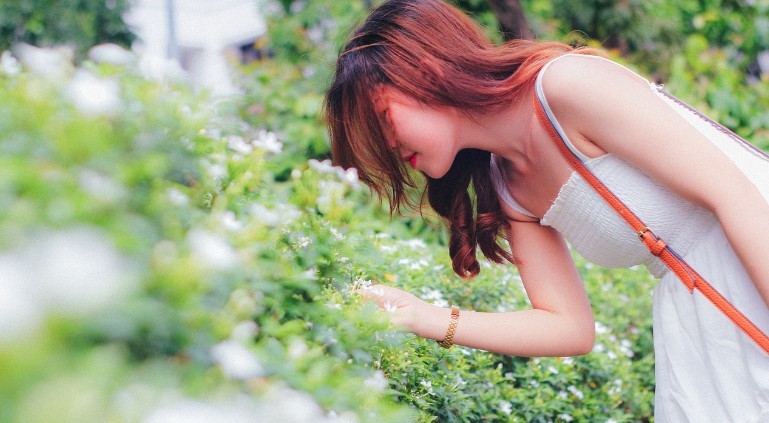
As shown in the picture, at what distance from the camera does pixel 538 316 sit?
6.73 feet

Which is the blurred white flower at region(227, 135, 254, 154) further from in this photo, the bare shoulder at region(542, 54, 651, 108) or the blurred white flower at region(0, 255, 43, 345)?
the blurred white flower at region(0, 255, 43, 345)

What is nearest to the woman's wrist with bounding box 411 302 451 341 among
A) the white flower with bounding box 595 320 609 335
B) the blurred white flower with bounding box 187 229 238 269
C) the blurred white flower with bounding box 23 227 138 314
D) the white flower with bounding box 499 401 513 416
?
the white flower with bounding box 499 401 513 416

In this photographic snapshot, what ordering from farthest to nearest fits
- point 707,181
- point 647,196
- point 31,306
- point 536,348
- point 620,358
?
point 620,358
point 536,348
point 647,196
point 707,181
point 31,306

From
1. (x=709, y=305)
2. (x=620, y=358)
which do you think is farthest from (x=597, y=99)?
(x=620, y=358)

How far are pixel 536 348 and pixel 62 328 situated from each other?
1564mm

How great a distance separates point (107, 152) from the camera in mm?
833

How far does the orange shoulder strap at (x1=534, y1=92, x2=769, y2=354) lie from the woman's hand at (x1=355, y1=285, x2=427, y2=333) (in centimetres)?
48

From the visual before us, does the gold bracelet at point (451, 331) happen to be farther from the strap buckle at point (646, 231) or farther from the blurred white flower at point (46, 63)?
the blurred white flower at point (46, 63)

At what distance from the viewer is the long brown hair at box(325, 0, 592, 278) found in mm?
1867

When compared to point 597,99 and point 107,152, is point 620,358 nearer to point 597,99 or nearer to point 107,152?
point 597,99

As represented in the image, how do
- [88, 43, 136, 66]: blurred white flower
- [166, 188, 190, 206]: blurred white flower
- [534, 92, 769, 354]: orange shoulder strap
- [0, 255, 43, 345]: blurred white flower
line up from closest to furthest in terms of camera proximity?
1. [0, 255, 43, 345]: blurred white flower
2. [166, 188, 190, 206]: blurred white flower
3. [88, 43, 136, 66]: blurred white flower
4. [534, 92, 769, 354]: orange shoulder strap

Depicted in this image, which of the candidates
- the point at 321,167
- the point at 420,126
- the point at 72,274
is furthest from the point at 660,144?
the point at 72,274

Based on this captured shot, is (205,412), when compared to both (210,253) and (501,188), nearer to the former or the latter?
(210,253)

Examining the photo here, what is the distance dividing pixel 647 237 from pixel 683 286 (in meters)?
0.17
